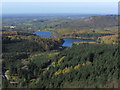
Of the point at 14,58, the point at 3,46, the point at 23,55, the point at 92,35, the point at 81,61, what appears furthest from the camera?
the point at 92,35

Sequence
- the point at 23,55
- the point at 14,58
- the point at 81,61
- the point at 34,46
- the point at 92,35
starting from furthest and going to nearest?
the point at 92,35
the point at 34,46
the point at 23,55
the point at 14,58
the point at 81,61

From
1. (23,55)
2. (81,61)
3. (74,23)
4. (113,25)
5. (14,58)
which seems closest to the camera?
(81,61)

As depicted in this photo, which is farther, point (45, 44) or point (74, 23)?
point (74, 23)

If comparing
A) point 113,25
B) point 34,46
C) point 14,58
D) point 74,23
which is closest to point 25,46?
point 34,46

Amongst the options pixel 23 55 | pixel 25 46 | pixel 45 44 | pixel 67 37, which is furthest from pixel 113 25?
pixel 23 55

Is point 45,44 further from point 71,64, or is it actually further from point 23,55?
point 71,64

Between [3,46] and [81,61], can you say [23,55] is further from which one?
[81,61]

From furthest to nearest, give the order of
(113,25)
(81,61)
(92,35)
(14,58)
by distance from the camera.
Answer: (113,25) → (92,35) → (14,58) → (81,61)

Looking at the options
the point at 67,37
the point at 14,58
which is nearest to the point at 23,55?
the point at 14,58

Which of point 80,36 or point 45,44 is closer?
point 45,44
